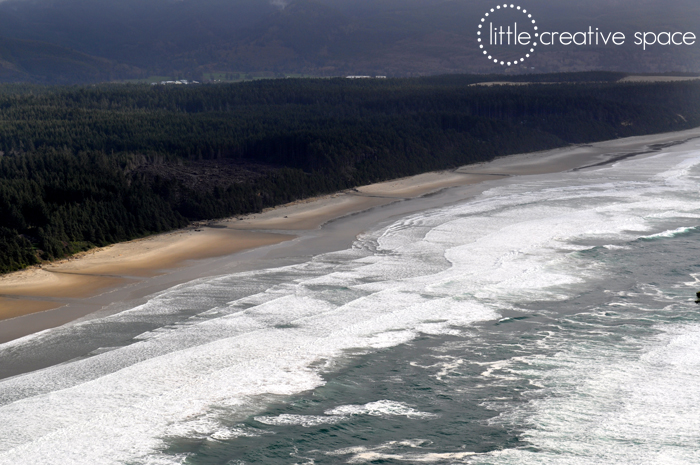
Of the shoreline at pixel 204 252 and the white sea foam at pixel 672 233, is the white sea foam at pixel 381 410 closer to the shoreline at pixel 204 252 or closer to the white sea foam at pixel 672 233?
the shoreline at pixel 204 252

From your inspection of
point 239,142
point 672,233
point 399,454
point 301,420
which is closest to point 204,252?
point 301,420

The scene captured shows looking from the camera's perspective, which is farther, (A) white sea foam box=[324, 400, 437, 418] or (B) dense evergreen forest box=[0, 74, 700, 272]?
(B) dense evergreen forest box=[0, 74, 700, 272]

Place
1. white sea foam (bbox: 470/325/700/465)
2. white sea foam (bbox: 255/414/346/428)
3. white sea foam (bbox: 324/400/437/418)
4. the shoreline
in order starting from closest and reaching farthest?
white sea foam (bbox: 470/325/700/465) → white sea foam (bbox: 255/414/346/428) → white sea foam (bbox: 324/400/437/418) → the shoreline

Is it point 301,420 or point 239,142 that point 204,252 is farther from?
point 239,142

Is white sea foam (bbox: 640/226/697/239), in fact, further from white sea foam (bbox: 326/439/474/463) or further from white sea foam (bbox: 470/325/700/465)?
white sea foam (bbox: 326/439/474/463)

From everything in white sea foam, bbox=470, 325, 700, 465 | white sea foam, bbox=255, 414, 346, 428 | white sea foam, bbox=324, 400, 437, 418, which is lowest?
white sea foam, bbox=470, 325, 700, 465

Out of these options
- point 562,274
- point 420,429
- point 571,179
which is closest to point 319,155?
point 571,179

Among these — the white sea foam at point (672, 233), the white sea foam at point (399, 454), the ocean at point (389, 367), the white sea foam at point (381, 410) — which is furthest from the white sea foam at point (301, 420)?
the white sea foam at point (672, 233)

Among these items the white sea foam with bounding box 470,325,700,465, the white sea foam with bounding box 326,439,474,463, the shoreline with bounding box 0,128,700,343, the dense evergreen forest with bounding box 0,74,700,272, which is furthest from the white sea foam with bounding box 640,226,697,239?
the white sea foam with bounding box 326,439,474,463
